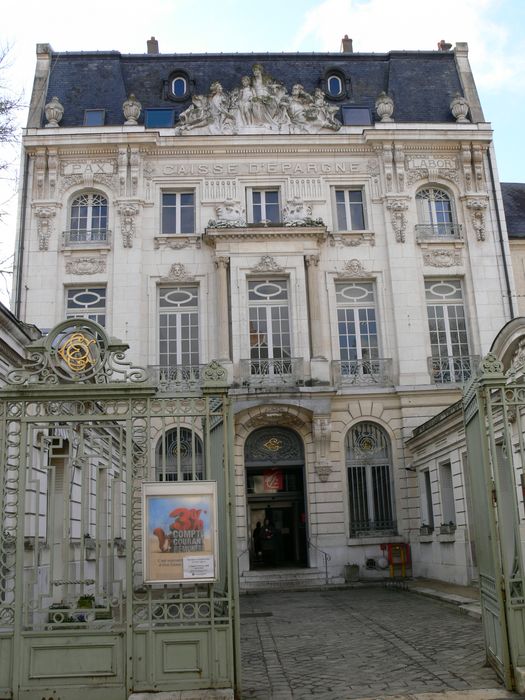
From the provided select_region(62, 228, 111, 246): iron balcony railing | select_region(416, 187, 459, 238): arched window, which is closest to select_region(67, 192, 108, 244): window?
select_region(62, 228, 111, 246): iron balcony railing

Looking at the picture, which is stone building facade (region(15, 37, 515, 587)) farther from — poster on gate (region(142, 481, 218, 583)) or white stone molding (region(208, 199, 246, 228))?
poster on gate (region(142, 481, 218, 583))

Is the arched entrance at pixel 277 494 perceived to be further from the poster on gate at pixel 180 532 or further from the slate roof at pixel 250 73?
the poster on gate at pixel 180 532

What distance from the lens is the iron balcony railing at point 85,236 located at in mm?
24719

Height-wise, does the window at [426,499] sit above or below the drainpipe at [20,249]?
below

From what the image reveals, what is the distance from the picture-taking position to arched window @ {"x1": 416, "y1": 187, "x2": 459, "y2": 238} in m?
25.4

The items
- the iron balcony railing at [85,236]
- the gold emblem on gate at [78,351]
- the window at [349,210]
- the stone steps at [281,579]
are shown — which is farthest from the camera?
the window at [349,210]

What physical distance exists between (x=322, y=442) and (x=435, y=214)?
8.71 m

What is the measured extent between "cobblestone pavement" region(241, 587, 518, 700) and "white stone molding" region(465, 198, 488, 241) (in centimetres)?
1331

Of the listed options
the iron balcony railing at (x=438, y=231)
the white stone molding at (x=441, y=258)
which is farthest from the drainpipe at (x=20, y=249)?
the white stone molding at (x=441, y=258)

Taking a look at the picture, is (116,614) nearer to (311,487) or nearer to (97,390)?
(97,390)

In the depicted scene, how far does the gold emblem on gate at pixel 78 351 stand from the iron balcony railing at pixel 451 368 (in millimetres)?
16960

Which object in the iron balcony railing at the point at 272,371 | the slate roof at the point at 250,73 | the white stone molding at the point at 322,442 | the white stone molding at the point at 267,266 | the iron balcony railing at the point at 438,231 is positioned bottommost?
the white stone molding at the point at 322,442

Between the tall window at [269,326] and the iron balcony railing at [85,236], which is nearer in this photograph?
the tall window at [269,326]

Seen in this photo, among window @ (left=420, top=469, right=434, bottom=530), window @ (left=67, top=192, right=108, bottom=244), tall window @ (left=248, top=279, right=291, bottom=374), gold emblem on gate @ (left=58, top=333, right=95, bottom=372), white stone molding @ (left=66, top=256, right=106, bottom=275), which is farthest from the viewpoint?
window @ (left=67, top=192, right=108, bottom=244)
